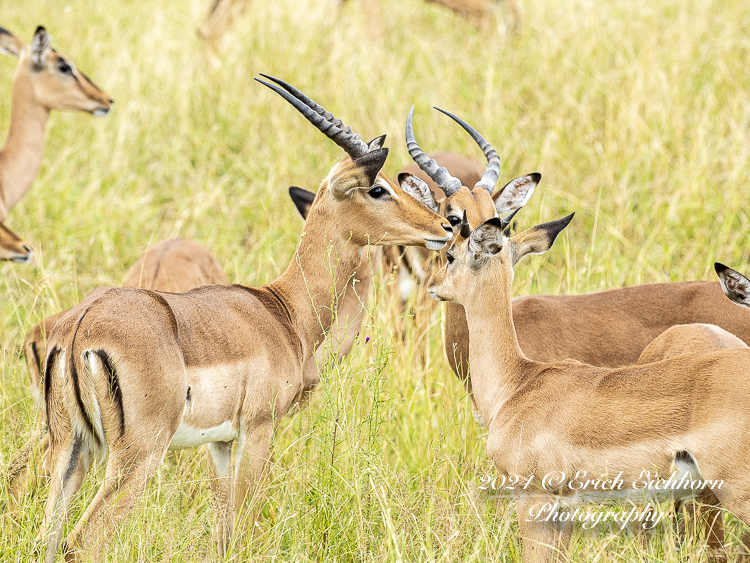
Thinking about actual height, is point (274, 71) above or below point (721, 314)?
above

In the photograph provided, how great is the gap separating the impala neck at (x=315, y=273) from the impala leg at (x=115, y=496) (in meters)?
0.97

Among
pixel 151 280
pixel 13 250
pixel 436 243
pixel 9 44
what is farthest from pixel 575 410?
pixel 9 44

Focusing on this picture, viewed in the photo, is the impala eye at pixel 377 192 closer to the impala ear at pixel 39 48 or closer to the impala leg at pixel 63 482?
the impala leg at pixel 63 482

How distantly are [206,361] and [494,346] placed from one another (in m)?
1.00

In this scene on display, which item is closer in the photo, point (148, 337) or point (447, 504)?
point (148, 337)

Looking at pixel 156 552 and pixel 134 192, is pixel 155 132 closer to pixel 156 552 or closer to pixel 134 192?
pixel 134 192

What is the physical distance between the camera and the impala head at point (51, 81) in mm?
6406

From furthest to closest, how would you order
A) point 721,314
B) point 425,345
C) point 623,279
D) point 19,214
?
point 19,214 < point 623,279 < point 425,345 < point 721,314

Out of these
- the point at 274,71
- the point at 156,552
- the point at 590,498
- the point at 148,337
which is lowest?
the point at 156,552

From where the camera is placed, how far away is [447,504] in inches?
132

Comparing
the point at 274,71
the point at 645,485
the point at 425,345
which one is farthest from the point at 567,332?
the point at 274,71

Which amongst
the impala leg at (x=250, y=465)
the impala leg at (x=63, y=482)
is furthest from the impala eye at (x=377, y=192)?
the impala leg at (x=63, y=482)

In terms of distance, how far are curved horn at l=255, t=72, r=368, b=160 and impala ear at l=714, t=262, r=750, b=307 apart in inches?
58.6

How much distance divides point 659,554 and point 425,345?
6.13 ft
